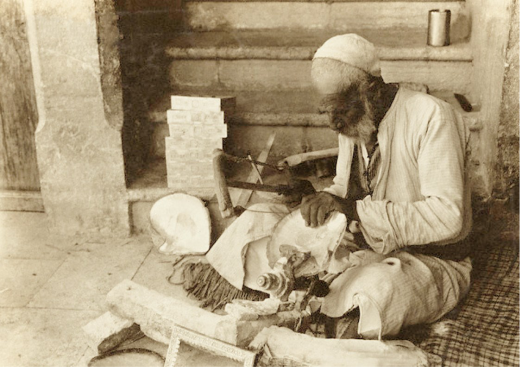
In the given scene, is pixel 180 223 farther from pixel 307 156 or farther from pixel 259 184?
pixel 259 184

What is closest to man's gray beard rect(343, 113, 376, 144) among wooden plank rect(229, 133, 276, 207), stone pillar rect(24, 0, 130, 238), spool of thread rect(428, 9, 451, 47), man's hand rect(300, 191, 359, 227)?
man's hand rect(300, 191, 359, 227)

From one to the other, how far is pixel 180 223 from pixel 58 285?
2.98 feet

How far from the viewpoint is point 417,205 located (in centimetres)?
304

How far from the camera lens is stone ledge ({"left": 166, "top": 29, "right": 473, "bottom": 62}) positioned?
192 inches

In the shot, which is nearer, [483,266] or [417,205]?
[417,205]

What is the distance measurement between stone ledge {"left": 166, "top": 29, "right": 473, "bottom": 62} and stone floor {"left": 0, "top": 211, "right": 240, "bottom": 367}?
5.12 ft

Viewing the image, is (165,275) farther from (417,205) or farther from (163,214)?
(417,205)

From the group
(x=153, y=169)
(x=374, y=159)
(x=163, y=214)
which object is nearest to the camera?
(x=374, y=159)

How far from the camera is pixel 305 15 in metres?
5.70

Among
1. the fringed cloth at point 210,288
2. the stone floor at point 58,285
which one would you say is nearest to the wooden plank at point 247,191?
the fringed cloth at point 210,288

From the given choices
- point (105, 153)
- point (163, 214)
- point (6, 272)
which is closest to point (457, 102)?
point (163, 214)

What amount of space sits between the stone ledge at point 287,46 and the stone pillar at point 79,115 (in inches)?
36.2

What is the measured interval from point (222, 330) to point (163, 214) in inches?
63.5

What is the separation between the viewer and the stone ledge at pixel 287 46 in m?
4.88
